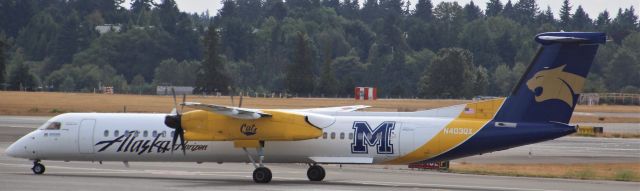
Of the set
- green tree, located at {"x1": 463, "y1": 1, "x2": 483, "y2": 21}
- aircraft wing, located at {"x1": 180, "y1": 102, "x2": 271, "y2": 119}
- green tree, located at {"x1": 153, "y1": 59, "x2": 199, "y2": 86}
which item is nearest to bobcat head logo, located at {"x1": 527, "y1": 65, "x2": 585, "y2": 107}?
aircraft wing, located at {"x1": 180, "y1": 102, "x2": 271, "y2": 119}

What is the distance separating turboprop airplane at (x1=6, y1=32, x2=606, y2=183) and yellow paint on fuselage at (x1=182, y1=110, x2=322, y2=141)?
0.03 metres

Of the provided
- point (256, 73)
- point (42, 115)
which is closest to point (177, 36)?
point (256, 73)

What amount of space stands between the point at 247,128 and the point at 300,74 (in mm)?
78335

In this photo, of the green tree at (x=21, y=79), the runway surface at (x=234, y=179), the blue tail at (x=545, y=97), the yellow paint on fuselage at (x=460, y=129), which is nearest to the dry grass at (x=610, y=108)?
the green tree at (x=21, y=79)

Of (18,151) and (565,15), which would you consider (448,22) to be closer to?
(565,15)

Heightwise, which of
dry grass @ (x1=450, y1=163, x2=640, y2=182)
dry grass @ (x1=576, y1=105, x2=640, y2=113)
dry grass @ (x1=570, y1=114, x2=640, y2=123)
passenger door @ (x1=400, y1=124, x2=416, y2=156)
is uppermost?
passenger door @ (x1=400, y1=124, x2=416, y2=156)

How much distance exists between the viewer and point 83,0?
176750 millimetres

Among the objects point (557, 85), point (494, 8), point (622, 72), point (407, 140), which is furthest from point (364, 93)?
point (494, 8)

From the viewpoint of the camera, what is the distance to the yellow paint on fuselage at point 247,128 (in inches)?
1226

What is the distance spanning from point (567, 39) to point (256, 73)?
10296 centimetres

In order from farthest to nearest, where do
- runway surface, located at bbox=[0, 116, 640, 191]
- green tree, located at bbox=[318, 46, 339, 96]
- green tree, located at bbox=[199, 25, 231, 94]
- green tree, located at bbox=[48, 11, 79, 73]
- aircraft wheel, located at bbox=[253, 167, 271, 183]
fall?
green tree, located at bbox=[48, 11, 79, 73]
green tree, located at bbox=[318, 46, 339, 96]
green tree, located at bbox=[199, 25, 231, 94]
aircraft wheel, located at bbox=[253, 167, 271, 183]
runway surface, located at bbox=[0, 116, 640, 191]

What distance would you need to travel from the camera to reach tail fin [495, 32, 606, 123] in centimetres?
2858

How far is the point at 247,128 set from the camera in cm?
3128

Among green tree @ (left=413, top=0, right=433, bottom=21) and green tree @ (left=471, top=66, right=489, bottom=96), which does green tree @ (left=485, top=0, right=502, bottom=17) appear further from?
green tree @ (left=471, top=66, right=489, bottom=96)
